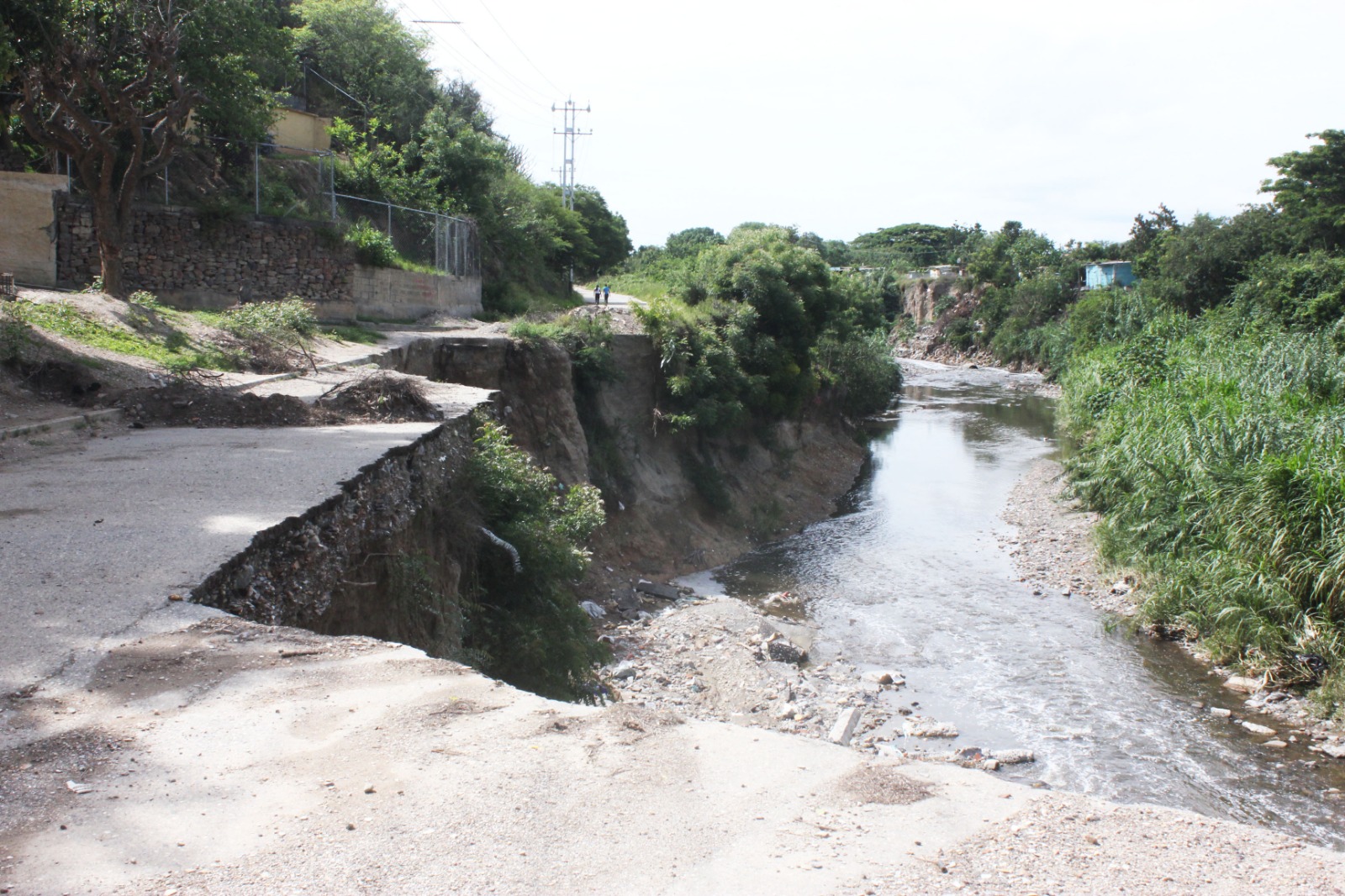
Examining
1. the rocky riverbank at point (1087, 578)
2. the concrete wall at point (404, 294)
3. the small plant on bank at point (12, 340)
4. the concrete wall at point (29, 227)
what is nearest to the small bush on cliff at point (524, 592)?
the small plant on bank at point (12, 340)

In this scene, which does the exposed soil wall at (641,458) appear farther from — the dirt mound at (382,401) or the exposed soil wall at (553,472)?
the dirt mound at (382,401)

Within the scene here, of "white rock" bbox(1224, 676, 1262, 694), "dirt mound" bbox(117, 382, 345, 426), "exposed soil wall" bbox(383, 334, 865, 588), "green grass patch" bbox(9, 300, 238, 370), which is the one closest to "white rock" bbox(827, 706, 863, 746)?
"white rock" bbox(1224, 676, 1262, 694)

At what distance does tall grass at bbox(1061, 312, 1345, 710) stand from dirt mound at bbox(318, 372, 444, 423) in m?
11.5

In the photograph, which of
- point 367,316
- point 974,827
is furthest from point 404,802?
point 367,316

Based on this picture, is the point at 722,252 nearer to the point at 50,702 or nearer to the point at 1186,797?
the point at 1186,797

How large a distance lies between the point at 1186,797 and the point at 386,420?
9.79 meters

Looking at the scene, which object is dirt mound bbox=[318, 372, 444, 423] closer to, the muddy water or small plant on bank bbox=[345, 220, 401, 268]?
the muddy water

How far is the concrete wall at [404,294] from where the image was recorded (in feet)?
72.5

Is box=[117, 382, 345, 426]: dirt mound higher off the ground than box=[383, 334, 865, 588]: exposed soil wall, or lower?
higher

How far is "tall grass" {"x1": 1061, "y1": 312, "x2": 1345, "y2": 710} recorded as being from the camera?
42.9 ft

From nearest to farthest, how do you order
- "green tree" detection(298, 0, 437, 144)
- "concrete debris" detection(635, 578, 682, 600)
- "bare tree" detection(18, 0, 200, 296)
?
1. "bare tree" detection(18, 0, 200, 296)
2. "concrete debris" detection(635, 578, 682, 600)
3. "green tree" detection(298, 0, 437, 144)

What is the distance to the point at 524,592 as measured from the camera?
10.8 metres

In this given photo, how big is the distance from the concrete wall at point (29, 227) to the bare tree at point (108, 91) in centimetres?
90

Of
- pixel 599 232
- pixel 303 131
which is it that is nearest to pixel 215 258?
pixel 303 131
